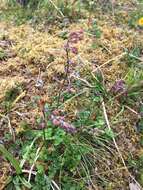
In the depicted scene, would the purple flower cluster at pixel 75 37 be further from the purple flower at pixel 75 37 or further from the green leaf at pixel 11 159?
the green leaf at pixel 11 159

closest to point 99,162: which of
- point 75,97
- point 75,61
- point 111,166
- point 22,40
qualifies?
point 111,166

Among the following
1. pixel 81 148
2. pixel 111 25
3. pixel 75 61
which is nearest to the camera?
Result: pixel 81 148

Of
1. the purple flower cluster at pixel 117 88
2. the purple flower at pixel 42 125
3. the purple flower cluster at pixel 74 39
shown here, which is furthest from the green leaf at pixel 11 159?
the purple flower cluster at pixel 74 39

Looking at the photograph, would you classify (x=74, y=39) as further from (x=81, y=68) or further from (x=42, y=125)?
(x=42, y=125)

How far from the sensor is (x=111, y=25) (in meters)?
3.70

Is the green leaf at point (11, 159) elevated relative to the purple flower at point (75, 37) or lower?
lower

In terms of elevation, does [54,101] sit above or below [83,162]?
above

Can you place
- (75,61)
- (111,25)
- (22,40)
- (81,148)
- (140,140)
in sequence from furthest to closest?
(111,25), (22,40), (75,61), (140,140), (81,148)

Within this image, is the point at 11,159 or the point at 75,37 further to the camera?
the point at 75,37

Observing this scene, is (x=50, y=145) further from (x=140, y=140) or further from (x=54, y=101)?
(x=140, y=140)

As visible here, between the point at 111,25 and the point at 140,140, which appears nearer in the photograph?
the point at 140,140

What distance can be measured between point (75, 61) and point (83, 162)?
89 centimetres

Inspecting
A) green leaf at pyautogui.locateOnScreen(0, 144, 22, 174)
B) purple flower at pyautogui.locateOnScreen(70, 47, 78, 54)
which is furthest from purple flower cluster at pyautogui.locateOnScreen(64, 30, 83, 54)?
green leaf at pyautogui.locateOnScreen(0, 144, 22, 174)

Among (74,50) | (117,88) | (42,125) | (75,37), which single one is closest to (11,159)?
(42,125)
